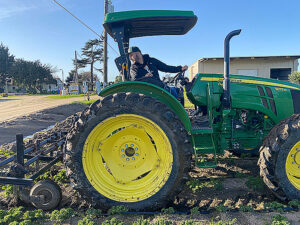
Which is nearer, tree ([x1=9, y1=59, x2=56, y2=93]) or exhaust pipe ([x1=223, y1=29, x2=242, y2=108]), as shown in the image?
exhaust pipe ([x1=223, y1=29, x2=242, y2=108])

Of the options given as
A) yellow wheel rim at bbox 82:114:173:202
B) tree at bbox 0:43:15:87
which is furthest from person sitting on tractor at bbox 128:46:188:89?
tree at bbox 0:43:15:87

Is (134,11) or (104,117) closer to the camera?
(104,117)

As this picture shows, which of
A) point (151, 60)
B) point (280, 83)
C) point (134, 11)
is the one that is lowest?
point (280, 83)

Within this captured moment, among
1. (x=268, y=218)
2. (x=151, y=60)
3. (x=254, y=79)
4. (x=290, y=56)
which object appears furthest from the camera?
(x=290, y=56)

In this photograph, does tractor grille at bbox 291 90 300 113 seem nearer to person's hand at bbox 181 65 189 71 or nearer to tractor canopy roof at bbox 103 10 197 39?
person's hand at bbox 181 65 189 71

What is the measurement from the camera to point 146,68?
3.63 metres

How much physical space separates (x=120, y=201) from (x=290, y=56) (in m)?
20.3

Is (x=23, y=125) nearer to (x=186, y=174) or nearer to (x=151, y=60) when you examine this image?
(x=151, y=60)

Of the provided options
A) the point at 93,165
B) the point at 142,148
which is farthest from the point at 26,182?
the point at 142,148

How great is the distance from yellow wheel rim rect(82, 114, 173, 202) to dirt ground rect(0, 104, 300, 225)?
297 mm

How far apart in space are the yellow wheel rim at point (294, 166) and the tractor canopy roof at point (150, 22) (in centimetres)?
211

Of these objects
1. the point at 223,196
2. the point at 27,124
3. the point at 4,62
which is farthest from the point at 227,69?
the point at 4,62

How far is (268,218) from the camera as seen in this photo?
2.36 metres

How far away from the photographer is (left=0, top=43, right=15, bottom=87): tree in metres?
53.0
